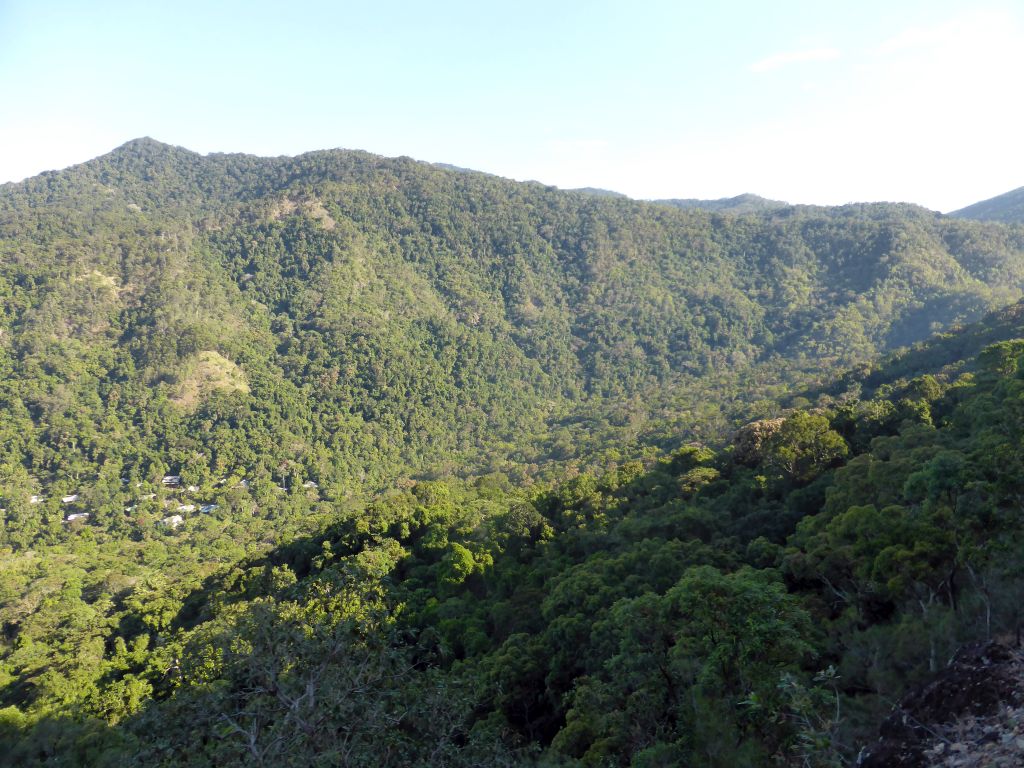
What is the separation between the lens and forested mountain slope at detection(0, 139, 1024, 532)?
356 feet

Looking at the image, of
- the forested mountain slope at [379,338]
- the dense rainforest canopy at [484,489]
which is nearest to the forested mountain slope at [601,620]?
the dense rainforest canopy at [484,489]

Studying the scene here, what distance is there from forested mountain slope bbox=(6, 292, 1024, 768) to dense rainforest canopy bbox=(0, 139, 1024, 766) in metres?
0.11

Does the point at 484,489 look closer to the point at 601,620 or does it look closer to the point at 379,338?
the point at 601,620

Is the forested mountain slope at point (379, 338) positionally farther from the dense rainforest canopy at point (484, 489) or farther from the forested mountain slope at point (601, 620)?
the forested mountain slope at point (601, 620)

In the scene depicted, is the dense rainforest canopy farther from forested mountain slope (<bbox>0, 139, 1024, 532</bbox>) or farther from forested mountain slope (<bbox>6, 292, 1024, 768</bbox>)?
forested mountain slope (<bbox>0, 139, 1024, 532</bbox>)

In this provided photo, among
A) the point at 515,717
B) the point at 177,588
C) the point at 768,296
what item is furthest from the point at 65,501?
the point at 768,296

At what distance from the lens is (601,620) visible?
2166cm

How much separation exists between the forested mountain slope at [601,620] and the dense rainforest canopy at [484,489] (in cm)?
11

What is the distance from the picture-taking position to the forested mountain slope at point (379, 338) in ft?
356

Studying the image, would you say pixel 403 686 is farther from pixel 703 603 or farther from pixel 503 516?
pixel 503 516

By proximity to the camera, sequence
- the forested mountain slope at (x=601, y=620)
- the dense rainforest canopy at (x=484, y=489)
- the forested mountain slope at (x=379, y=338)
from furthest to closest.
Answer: the forested mountain slope at (x=379, y=338) < the dense rainforest canopy at (x=484, y=489) < the forested mountain slope at (x=601, y=620)

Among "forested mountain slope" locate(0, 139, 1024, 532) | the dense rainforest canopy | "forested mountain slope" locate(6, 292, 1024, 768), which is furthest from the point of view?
"forested mountain slope" locate(0, 139, 1024, 532)

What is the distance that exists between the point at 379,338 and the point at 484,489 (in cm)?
9180

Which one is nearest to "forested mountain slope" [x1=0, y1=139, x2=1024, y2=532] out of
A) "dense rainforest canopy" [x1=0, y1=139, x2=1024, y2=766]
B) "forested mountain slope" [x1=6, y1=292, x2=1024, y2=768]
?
"dense rainforest canopy" [x1=0, y1=139, x2=1024, y2=766]
